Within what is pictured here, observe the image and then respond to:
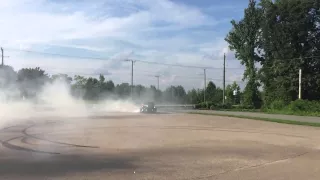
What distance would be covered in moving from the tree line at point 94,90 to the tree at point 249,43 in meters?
9.32

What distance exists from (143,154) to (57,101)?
33338mm

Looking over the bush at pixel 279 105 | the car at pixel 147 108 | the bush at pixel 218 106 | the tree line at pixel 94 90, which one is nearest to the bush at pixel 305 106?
the bush at pixel 279 105

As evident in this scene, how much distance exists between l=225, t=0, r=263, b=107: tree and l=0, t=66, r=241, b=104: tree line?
9319mm

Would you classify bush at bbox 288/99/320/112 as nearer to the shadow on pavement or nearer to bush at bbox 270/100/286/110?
bush at bbox 270/100/286/110

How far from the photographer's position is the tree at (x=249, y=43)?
74250 mm

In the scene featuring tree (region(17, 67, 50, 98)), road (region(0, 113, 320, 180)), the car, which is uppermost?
tree (region(17, 67, 50, 98))

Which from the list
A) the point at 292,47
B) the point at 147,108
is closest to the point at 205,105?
the point at 292,47

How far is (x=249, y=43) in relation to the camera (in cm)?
7606

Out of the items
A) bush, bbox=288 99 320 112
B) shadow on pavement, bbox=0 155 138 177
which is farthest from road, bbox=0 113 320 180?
bush, bbox=288 99 320 112

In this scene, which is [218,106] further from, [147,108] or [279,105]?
[147,108]

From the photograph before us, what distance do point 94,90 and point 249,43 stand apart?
3326 centimetres

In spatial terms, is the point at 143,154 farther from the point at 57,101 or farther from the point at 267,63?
the point at 267,63

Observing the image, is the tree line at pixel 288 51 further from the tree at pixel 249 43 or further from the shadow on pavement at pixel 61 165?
the shadow on pavement at pixel 61 165

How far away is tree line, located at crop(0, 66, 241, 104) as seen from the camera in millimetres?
31644
